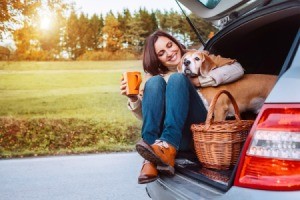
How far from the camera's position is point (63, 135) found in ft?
34.7

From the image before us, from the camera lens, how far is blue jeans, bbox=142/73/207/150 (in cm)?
274

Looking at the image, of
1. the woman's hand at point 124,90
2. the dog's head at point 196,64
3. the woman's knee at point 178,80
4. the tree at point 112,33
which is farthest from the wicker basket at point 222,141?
the tree at point 112,33

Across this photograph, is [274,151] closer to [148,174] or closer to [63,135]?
[148,174]

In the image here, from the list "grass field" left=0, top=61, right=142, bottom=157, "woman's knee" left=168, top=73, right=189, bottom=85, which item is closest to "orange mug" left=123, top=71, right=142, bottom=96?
"woman's knee" left=168, top=73, right=189, bottom=85

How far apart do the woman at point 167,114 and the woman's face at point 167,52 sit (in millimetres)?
439

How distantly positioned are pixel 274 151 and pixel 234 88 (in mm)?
1996

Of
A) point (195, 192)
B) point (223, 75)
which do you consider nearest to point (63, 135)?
point (223, 75)

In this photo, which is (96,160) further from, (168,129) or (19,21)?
(168,129)

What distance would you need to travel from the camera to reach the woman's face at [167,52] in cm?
371

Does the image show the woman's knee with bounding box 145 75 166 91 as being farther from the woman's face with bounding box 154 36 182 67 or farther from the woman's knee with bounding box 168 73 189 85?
the woman's face with bounding box 154 36 182 67

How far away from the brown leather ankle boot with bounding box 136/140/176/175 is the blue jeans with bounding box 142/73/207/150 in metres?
0.05

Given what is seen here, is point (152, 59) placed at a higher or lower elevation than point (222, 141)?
higher

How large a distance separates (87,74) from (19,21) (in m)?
2.31

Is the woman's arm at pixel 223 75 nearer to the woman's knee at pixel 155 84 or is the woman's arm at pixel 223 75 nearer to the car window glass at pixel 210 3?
the car window glass at pixel 210 3
